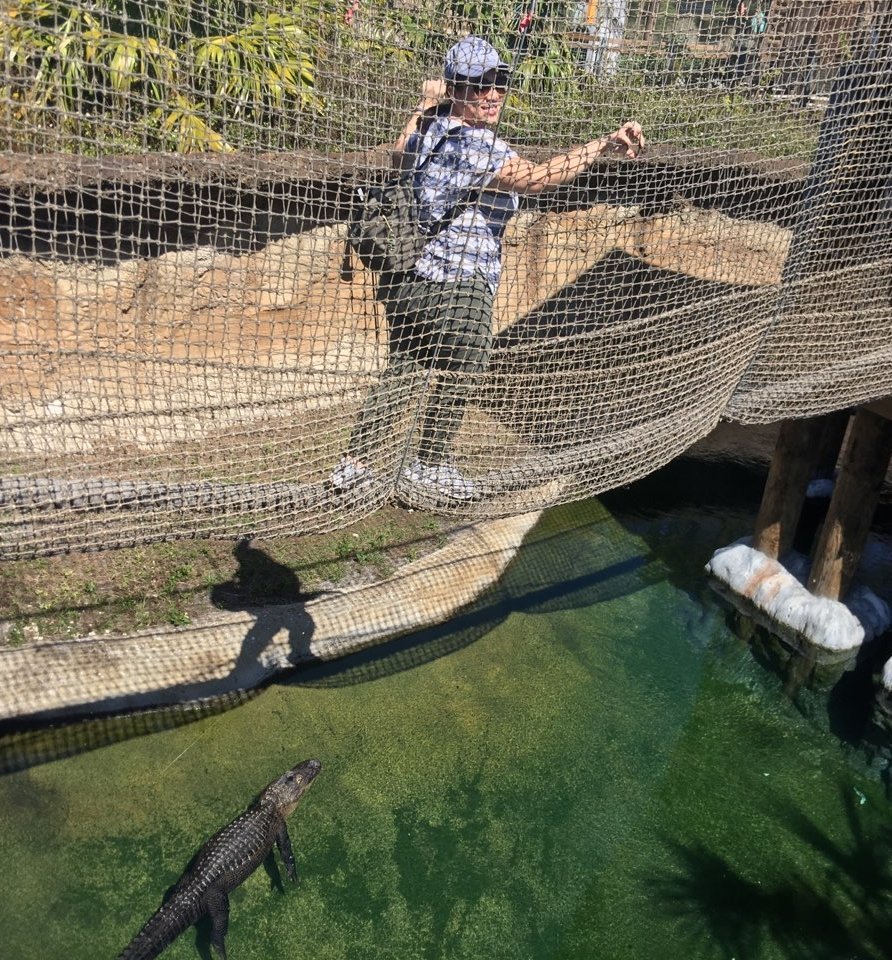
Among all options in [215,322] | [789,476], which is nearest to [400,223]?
[215,322]

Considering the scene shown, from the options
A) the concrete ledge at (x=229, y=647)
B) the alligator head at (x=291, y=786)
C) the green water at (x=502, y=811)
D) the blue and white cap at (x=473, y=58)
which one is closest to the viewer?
the blue and white cap at (x=473, y=58)

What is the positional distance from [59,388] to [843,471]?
7.83 feet

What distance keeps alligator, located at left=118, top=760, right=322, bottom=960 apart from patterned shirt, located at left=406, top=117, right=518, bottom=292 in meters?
1.28

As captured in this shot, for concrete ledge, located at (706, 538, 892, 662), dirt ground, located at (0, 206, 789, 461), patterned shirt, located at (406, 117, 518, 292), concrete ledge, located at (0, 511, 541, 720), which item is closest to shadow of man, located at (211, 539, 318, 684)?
concrete ledge, located at (0, 511, 541, 720)

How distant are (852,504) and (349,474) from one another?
195cm

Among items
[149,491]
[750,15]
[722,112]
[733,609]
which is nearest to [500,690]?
[733,609]

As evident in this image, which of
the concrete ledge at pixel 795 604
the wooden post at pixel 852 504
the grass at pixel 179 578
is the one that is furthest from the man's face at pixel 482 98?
the concrete ledge at pixel 795 604

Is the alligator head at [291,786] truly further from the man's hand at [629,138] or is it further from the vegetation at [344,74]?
the man's hand at [629,138]

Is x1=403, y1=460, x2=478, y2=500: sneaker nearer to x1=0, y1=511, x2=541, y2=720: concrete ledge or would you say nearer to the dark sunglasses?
the dark sunglasses

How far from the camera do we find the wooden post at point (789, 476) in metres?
3.32

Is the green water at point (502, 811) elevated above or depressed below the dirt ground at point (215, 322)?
below

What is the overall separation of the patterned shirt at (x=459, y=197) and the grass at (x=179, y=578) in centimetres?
110

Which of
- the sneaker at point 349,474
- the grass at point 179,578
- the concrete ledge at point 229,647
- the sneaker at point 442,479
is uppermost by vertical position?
the sneaker at point 349,474

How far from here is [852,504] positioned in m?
3.22
